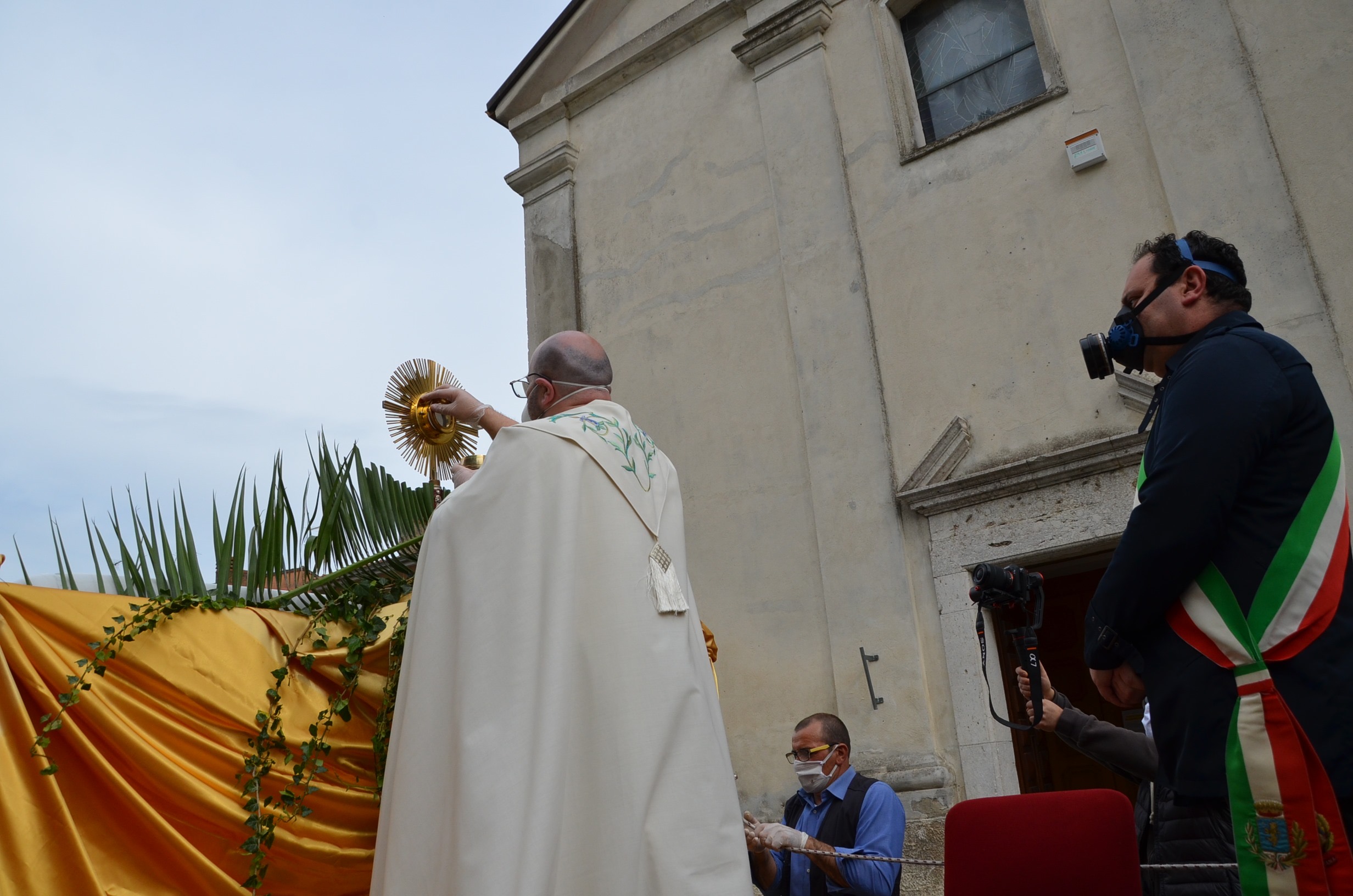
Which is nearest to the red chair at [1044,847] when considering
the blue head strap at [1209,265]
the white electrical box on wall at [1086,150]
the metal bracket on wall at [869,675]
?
the blue head strap at [1209,265]

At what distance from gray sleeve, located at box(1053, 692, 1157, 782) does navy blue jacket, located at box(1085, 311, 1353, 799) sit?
86cm

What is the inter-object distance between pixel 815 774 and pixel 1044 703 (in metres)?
1.74

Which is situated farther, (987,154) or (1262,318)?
(987,154)

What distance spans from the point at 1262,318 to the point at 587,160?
5.75 m

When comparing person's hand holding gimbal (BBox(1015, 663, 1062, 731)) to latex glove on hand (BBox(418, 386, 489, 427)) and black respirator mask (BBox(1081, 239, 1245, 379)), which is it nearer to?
black respirator mask (BBox(1081, 239, 1245, 379))

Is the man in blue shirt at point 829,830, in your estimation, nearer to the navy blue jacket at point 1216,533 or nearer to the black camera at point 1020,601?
the black camera at point 1020,601

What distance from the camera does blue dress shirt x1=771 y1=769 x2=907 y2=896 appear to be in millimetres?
3816

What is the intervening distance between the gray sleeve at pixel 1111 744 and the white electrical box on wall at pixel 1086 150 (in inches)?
172

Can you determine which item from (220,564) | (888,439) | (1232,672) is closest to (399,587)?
(220,564)

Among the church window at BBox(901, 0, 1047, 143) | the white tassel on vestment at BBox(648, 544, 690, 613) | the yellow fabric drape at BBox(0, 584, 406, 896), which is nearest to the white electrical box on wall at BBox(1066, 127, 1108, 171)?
the church window at BBox(901, 0, 1047, 143)

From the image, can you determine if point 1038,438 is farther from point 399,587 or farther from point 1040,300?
point 399,587

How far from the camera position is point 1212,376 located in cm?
216

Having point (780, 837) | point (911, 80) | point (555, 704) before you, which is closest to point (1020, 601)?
point (555, 704)

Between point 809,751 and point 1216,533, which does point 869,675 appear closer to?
point 809,751
